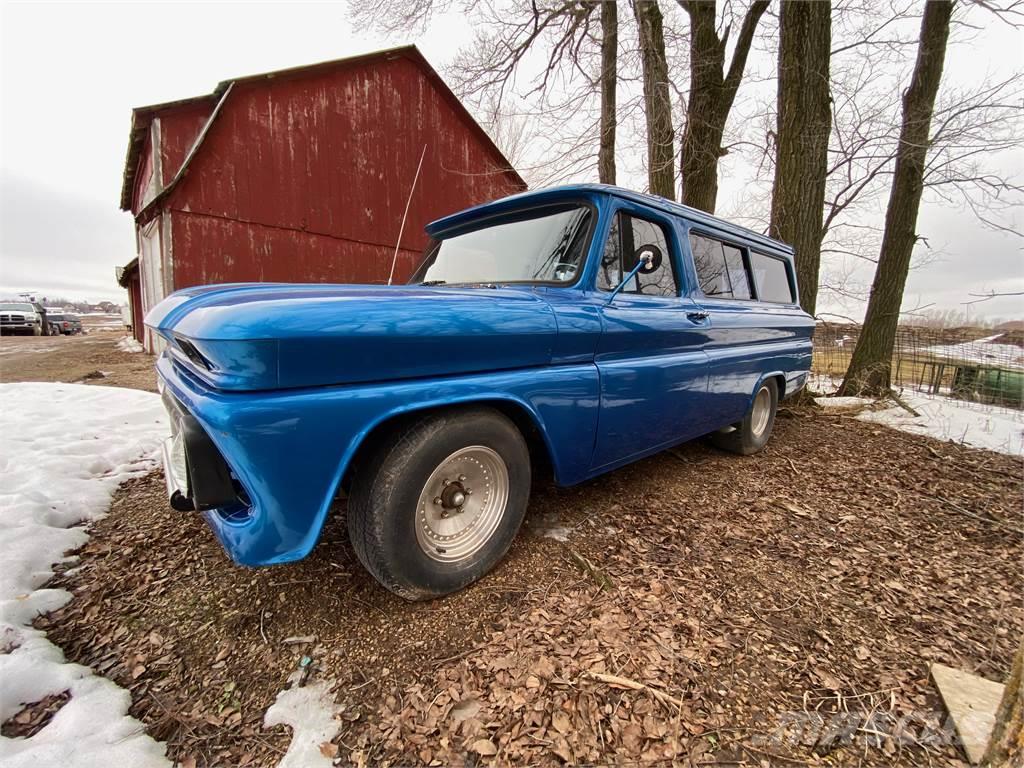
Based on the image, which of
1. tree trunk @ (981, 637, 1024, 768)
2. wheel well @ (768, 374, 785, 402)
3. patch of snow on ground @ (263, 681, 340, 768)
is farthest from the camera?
wheel well @ (768, 374, 785, 402)

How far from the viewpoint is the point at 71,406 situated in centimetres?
461

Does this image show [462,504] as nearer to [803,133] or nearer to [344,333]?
[344,333]

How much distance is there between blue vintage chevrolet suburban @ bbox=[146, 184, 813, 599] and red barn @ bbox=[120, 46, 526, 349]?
7.21m

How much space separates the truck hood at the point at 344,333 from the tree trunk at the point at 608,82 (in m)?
7.11

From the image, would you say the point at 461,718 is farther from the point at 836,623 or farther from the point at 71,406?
the point at 71,406

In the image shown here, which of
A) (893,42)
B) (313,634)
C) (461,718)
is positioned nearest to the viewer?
(461,718)

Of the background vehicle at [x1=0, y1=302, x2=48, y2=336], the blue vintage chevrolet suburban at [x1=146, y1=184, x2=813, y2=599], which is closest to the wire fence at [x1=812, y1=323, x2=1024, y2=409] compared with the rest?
the blue vintage chevrolet suburban at [x1=146, y1=184, x2=813, y2=599]

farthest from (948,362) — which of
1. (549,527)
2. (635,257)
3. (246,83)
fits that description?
(246,83)

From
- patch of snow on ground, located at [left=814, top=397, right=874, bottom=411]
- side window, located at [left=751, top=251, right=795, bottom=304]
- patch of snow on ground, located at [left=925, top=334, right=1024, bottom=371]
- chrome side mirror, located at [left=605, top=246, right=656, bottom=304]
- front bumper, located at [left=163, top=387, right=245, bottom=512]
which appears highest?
side window, located at [left=751, top=251, right=795, bottom=304]

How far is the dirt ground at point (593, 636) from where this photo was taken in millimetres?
1338

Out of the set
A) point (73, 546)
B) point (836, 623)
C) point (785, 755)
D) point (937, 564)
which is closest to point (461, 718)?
point (785, 755)

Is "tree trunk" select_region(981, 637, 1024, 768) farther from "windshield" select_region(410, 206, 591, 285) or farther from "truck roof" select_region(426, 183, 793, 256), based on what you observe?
"truck roof" select_region(426, 183, 793, 256)

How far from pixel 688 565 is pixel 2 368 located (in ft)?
42.0

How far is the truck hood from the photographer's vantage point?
1.37 metres
